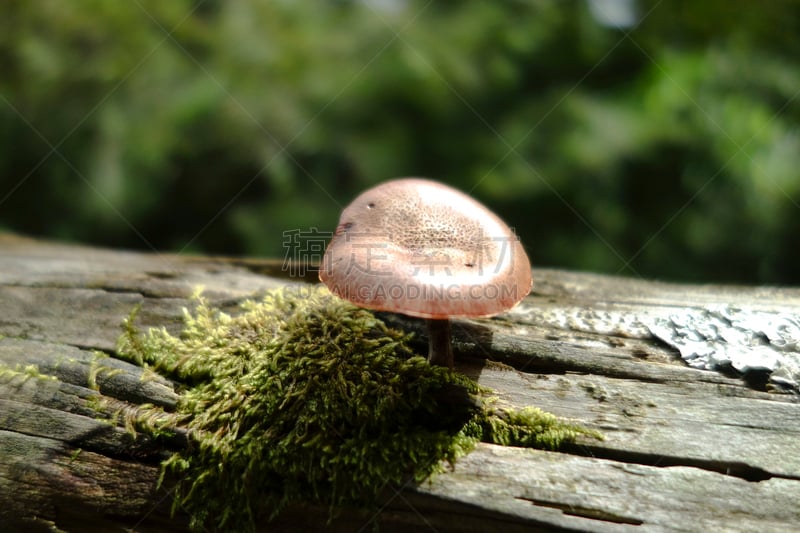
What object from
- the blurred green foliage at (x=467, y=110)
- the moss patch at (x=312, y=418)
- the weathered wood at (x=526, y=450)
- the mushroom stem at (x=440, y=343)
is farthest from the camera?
the blurred green foliage at (x=467, y=110)

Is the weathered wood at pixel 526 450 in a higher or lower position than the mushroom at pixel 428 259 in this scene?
lower

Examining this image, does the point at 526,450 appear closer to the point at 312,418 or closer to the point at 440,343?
the point at 440,343

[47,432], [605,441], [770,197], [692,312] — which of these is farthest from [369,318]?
[770,197]

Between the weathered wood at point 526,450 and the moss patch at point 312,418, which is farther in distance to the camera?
the moss patch at point 312,418

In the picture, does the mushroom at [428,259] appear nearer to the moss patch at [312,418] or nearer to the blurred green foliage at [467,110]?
the moss patch at [312,418]

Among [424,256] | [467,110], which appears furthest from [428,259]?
[467,110]

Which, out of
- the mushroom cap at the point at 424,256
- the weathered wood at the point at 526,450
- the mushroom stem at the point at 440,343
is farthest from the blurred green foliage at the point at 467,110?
the mushroom stem at the point at 440,343

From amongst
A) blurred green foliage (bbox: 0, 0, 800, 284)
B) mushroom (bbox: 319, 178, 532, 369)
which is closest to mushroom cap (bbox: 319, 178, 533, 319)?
mushroom (bbox: 319, 178, 532, 369)
